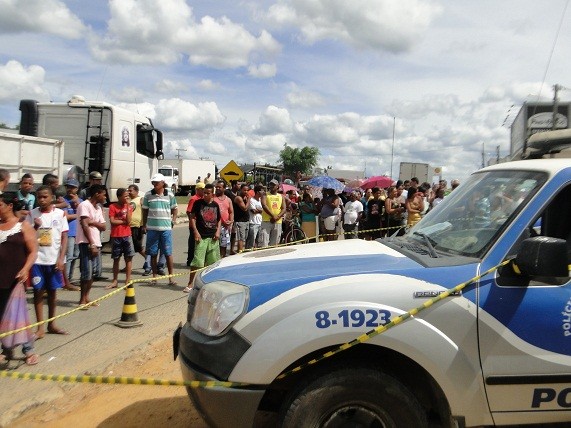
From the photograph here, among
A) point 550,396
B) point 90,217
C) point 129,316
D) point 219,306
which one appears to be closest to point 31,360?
point 129,316

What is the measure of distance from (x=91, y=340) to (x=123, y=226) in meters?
3.00

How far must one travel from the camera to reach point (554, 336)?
10.1 feet

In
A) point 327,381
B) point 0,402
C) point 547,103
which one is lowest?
point 0,402

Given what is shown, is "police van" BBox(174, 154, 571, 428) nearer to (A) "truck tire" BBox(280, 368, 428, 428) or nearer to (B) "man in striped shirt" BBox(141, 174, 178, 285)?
(A) "truck tire" BBox(280, 368, 428, 428)

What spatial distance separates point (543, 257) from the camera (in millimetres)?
2898

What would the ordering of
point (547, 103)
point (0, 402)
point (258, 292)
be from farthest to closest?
point (547, 103) < point (0, 402) < point (258, 292)

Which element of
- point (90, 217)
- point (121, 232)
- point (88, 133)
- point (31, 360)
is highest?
point (88, 133)

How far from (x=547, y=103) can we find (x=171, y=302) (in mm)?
6286

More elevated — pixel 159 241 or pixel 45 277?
pixel 159 241

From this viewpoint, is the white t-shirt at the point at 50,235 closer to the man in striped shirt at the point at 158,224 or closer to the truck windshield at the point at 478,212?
the man in striped shirt at the point at 158,224

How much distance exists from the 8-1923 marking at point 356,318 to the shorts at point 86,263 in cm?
568

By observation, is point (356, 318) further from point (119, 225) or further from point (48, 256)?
point (119, 225)

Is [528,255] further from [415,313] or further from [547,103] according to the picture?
[547,103]

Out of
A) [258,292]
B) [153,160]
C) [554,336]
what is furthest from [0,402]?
[153,160]
